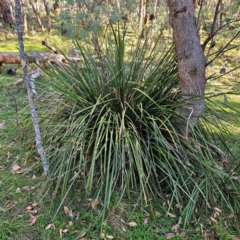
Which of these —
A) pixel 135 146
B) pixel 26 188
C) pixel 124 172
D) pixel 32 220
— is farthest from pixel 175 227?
pixel 26 188

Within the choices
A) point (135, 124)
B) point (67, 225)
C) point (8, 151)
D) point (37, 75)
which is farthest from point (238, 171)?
point (37, 75)

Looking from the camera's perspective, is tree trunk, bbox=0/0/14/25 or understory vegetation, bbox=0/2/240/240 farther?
tree trunk, bbox=0/0/14/25

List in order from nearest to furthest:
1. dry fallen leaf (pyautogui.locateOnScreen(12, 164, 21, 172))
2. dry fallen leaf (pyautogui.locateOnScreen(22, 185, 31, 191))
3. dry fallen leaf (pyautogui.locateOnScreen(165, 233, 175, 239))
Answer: dry fallen leaf (pyautogui.locateOnScreen(165, 233, 175, 239))
dry fallen leaf (pyautogui.locateOnScreen(22, 185, 31, 191))
dry fallen leaf (pyautogui.locateOnScreen(12, 164, 21, 172))

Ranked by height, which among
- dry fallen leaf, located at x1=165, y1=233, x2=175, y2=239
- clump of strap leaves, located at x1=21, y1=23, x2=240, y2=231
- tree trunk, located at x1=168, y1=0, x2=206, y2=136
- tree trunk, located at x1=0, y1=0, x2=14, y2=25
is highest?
tree trunk, located at x1=0, y1=0, x2=14, y2=25

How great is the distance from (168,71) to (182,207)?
1.10m

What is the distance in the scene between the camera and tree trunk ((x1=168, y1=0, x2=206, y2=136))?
172 cm

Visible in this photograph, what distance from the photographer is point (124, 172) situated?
1748mm

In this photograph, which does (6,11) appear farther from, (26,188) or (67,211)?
(67,211)

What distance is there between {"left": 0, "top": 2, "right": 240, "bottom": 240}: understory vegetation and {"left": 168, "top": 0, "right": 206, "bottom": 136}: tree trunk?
0.08 meters

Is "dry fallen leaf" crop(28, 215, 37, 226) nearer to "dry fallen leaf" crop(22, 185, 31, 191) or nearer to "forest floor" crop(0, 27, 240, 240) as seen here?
"forest floor" crop(0, 27, 240, 240)

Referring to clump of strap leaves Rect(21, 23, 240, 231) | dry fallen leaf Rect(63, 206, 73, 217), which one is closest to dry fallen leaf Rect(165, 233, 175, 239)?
clump of strap leaves Rect(21, 23, 240, 231)

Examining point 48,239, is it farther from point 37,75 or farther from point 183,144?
point 37,75

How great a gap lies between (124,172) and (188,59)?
0.93 m

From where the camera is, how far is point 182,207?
174cm
